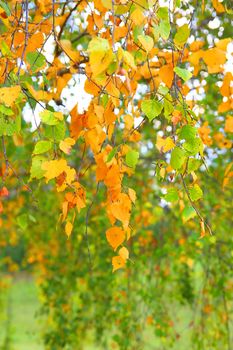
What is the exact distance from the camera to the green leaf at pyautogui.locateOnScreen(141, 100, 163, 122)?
1.07 meters

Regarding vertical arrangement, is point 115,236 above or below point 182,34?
below

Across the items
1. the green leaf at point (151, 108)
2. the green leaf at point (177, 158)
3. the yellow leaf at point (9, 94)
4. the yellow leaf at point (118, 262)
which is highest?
the green leaf at point (151, 108)

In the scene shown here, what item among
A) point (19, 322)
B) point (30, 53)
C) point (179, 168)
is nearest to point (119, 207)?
point (179, 168)

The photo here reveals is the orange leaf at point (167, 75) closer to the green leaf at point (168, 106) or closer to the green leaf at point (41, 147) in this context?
the green leaf at point (168, 106)

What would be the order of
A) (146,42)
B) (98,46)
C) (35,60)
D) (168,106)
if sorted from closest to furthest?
(98,46) < (146,42) < (168,106) < (35,60)

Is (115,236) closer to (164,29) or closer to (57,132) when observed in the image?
(57,132)

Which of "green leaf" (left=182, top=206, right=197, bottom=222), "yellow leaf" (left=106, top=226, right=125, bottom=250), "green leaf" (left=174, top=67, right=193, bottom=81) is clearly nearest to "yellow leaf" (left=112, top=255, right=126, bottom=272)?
"yellow leaf" (left=106, top=226, right=125, bottom=250)

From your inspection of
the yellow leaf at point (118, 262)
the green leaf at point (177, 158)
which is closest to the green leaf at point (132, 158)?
the green leaf at point (177, 158)

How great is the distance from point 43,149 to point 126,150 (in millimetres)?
187

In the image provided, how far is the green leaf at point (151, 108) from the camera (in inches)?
42.3

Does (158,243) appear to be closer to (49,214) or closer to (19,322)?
(49,214)

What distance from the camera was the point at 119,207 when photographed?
116 centimetres

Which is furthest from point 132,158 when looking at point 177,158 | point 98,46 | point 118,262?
point 98,46

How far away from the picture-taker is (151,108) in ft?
3.54
